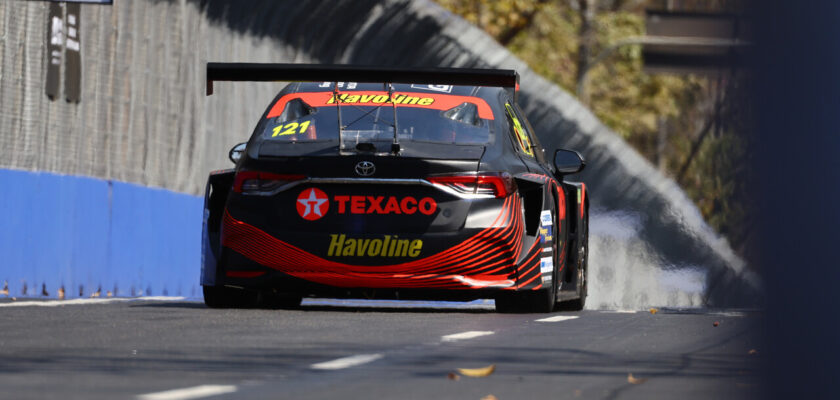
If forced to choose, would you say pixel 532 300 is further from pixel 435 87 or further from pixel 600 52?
pixel 600 52

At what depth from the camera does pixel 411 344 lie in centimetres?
865

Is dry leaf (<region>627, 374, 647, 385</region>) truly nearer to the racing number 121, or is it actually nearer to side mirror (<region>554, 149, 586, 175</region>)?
the racing number 121

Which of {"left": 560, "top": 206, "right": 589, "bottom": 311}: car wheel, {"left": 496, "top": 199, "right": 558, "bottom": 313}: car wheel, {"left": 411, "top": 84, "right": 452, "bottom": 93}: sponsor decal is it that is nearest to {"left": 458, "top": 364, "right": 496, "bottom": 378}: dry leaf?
{"left": 496, "top": 199, "right": 558, "bottom": 313}: car wheel

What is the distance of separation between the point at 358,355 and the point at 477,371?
0.92 meters

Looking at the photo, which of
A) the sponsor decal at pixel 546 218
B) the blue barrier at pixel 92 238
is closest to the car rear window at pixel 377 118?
the sponsor decal at pixel 546 218

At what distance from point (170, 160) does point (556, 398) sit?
15174mm

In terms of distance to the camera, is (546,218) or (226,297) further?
(226,297)

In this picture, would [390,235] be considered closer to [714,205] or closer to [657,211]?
[714,205]

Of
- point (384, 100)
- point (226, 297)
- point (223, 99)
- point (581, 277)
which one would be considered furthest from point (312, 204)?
point (223, 99)

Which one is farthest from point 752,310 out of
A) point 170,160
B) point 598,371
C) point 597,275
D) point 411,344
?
point 597,275

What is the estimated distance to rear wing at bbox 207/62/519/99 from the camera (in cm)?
1166

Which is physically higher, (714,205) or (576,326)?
(714,205)

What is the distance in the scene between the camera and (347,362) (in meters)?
7.42

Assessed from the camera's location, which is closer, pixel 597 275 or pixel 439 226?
pixel 439 226
